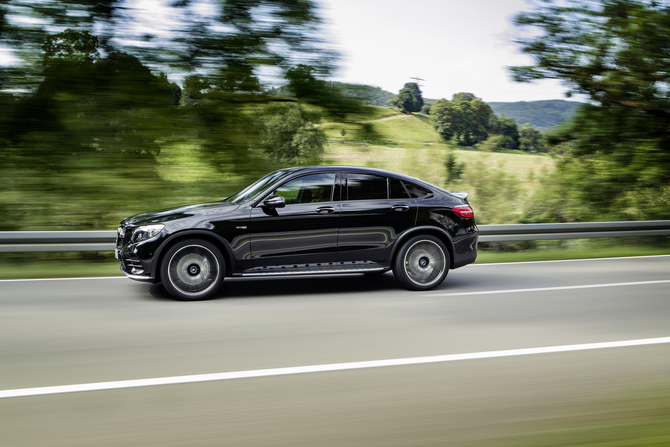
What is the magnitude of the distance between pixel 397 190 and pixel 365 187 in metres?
0.46

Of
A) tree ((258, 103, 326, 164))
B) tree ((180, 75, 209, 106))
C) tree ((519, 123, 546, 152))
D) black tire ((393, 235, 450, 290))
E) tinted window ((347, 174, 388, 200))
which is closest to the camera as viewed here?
tinted window ((347, 174, 388, 200))

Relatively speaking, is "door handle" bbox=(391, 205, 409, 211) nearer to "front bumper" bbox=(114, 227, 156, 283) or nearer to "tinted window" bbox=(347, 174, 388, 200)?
"tinted window" bbox=(347, 174, 388, 200)

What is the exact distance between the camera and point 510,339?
536 centimetres

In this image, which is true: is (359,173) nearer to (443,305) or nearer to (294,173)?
(294,173)

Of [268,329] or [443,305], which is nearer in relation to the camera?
[268,329]

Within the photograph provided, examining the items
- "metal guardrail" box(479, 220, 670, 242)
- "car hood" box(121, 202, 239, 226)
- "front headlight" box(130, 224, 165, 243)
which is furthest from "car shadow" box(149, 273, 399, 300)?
"metal guardrail" box(479, 220, 670, 242)

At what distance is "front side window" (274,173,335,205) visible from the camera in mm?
7188

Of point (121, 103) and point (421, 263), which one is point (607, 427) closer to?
point (421, 263)

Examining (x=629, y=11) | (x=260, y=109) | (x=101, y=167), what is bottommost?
(x=101, y=167)

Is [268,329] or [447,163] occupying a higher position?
[447,163]

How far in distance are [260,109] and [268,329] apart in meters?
8.50

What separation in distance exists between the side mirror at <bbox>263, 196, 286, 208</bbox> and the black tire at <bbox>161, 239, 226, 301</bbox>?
0.81 meters

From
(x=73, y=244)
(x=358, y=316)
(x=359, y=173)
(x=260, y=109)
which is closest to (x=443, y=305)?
(x=358, y=316)

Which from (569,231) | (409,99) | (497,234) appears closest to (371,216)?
(497,234)
